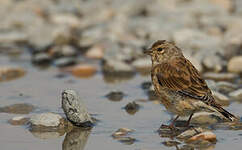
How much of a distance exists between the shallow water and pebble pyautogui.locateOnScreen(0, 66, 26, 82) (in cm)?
13

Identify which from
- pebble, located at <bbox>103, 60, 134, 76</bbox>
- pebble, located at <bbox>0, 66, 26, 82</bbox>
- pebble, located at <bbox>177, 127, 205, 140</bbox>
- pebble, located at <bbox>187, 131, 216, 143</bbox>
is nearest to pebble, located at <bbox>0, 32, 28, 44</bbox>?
pebble, located at <bbox>0, 66, 26, 82</bbox>

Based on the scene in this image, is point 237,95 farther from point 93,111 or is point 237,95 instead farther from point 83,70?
point 83,70

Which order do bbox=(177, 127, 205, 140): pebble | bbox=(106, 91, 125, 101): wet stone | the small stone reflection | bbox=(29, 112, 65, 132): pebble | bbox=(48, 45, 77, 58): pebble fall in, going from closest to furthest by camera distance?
1. the small stone reflection
2. bbox=(177, 127, 205, 140): pebble
3. bbox=(29, 112, 65, 132): pebble
4. bbox=(106, 91, 125, 101): wet stone
5. bbox=(48, 45, 77, 58): pebble

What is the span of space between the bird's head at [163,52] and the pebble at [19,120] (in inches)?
70.6

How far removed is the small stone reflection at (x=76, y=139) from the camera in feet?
22.0

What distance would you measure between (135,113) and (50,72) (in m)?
2.83

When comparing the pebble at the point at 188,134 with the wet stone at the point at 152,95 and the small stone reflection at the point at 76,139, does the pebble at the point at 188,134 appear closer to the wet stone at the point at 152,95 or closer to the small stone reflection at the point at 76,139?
the small stone reflection at the point at 76,139

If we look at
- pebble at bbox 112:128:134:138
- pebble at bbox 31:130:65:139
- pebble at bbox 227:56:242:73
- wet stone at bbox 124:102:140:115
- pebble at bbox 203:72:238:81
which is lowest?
pebble at bbox 112:128:134:138

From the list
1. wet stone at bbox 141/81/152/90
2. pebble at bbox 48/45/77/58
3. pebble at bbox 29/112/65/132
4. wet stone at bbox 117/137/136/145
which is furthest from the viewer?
pebble at bbox 48/45/77/58

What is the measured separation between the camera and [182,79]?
7.51 metres

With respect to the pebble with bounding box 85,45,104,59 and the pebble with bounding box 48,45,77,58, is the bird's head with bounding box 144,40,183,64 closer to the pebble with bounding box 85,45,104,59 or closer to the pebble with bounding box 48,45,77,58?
the pebble with bounding box 85,45,104,59

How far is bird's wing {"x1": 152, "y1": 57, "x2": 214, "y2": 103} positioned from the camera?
7.21 metres

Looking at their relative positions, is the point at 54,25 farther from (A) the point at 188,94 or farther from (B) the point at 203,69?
(A) the point at 188,94

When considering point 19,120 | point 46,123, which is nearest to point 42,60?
point 19,120
